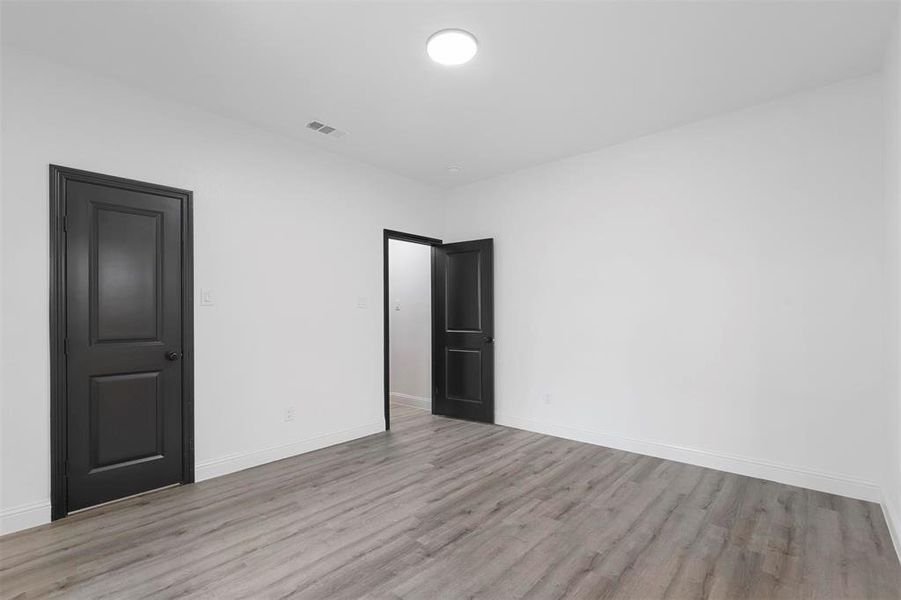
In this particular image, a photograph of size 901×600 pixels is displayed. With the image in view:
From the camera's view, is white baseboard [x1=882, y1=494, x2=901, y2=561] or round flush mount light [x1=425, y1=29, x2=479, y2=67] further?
round flush mount light [x1=425, y1=29, x2=479, y2=67]

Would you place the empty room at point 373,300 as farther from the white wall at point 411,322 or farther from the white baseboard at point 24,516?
the white wall at point 411,322

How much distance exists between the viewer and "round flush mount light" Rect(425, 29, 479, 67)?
8.27 ft

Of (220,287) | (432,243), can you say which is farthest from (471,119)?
(220,287)

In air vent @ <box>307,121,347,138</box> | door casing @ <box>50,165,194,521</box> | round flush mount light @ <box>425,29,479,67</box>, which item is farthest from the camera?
air vent @ <box>307,121,347,138</box>

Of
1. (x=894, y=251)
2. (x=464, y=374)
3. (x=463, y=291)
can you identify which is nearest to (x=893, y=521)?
(x=894, y=251)

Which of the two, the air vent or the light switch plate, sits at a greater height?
the air vent

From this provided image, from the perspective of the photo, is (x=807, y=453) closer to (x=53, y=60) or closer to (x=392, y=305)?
(x=392, y=305)

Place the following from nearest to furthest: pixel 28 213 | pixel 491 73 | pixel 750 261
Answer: pixel 28 213 → pixel 491 73 → pixel 750 261

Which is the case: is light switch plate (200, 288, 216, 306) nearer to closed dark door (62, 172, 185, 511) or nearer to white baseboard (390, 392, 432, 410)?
closed dark door (62, 172, 185, 511)

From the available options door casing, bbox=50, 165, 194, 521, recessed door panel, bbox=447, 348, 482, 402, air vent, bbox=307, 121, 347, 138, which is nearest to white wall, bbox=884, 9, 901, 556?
recessed door panel, bbox=447, 348, 482, 402

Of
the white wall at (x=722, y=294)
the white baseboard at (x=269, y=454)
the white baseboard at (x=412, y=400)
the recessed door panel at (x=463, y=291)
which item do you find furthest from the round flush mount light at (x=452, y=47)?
the white baseboard at (x=412, y=400)

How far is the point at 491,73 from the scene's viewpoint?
293 centimetres

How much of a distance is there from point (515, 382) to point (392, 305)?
2369mm

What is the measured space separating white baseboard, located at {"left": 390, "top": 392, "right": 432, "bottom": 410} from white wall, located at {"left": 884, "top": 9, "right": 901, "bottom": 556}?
438 cm
